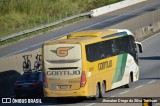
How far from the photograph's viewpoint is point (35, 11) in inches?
2995

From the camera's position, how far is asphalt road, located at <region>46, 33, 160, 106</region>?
2853 centimetres

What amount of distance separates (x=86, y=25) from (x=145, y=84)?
34.8 metres

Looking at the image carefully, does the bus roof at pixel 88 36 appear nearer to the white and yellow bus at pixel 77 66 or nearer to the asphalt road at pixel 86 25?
the white and yellow bus at pixel 77 66

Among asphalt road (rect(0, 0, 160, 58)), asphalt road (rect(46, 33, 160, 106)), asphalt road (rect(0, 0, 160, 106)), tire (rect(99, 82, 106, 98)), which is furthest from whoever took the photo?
asphalt road (rect(0, 0, 160, 58))

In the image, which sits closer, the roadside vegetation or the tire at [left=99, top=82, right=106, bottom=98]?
the tire at [left=99, top=82, right=106, bottom=98]

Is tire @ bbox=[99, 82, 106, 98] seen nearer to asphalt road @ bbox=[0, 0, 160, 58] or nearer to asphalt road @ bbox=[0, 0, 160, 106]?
asphalt road @ bbox=[0, 0, 160, 106]

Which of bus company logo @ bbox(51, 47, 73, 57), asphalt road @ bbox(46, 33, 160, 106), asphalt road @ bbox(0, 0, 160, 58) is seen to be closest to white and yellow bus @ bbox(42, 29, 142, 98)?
bus company logo @ bbox(51, 47, 73, 57)

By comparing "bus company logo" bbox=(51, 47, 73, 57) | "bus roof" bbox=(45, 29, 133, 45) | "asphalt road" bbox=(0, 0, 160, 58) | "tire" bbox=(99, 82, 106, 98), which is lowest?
"tire" bbox=(99, 82, 106, 98)

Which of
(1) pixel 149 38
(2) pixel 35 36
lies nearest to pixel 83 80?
(1) pixel 149 38

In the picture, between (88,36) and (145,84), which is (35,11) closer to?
(145,84)

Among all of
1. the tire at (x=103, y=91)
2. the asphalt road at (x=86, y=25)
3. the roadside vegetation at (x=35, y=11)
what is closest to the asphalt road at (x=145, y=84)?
the tire at (x=103, y=91)

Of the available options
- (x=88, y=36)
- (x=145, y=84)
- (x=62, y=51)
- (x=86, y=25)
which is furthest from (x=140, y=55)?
(x=86, y=25)

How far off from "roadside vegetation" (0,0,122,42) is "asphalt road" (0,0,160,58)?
367 centimetres

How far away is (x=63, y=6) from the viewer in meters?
79.5
